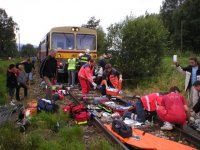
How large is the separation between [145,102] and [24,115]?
3.01 metres

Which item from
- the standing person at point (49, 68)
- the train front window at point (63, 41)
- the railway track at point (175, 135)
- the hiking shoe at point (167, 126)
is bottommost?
the railway track at point (175, 135)

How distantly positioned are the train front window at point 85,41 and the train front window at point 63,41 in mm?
346

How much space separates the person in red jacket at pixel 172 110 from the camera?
8.43 metres

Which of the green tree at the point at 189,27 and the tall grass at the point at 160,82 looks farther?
the green tree at the point at 189,27

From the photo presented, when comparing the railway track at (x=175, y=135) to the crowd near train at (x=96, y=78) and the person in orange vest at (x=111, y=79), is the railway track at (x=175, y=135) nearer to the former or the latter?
the crowd near train at (x=96, y=78)

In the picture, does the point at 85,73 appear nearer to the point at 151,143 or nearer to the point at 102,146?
the point at 151,143

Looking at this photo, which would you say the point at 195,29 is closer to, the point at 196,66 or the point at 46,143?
the point at 196,66

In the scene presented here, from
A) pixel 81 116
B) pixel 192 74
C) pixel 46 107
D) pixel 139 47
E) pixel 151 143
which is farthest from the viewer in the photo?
pixel 139 47

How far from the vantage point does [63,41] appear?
2042 cm

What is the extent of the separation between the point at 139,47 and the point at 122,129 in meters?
12.4

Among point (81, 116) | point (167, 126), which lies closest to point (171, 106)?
point (167, 126)

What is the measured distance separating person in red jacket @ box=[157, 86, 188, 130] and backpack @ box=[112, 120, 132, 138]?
126 centimetres

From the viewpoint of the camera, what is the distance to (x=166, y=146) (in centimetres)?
698

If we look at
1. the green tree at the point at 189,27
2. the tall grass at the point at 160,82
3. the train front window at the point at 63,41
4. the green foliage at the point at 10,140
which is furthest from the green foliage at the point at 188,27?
the green foliage at the point at 10,140
